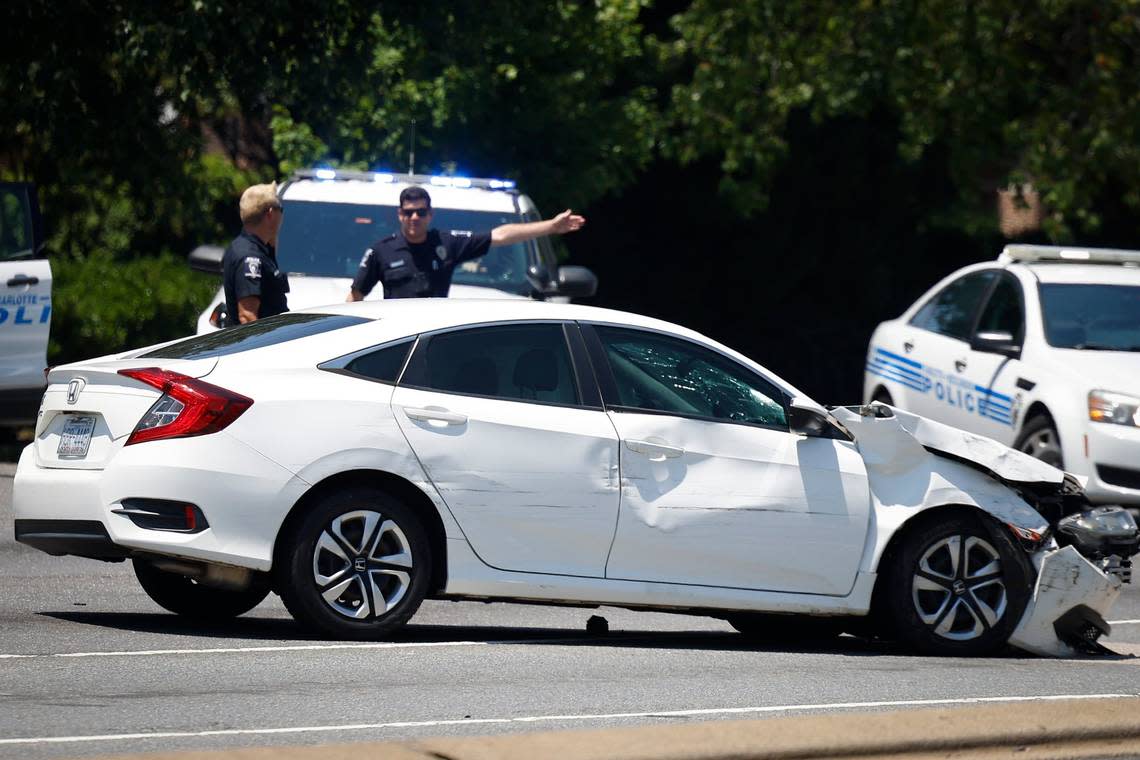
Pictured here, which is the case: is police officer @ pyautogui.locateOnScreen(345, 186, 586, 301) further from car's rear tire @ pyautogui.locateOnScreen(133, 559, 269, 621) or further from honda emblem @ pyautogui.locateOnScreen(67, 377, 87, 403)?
honda emblem @ pyautogui.locateOnScreen(67, 377, 87, 403)

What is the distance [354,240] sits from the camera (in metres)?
12.4

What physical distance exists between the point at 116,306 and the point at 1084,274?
7667 mm

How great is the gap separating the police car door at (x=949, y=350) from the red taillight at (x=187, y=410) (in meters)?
7.13

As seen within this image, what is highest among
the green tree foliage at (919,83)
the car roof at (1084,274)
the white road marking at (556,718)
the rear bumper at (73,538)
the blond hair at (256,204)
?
the green tree foliage at (919,83)

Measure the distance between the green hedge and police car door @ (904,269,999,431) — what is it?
612 cm

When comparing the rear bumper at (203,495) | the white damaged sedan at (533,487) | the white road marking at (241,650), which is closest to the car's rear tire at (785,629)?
the white damaged sedan at (533,487)

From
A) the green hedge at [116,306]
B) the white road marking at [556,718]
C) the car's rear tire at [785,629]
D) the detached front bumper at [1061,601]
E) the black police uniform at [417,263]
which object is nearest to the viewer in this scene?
the white road marking at [556,718]

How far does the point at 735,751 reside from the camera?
5.70m

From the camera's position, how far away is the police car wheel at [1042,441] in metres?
12.2

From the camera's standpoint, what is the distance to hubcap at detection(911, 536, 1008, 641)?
8133 millimetres

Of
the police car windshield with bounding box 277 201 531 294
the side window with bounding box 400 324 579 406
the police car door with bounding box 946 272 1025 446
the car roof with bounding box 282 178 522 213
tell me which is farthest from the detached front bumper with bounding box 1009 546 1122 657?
the car roof with bounding box 282 178 522 213

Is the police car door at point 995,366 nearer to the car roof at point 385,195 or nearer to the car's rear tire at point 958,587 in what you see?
the car roof at point 385,195

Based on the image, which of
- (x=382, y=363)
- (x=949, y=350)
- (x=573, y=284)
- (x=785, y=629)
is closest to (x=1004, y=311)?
(x=949, y=350)

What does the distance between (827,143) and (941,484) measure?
16.8 meters
